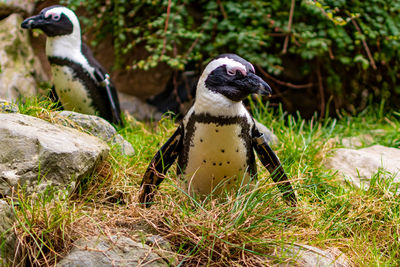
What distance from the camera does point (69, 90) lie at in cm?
355

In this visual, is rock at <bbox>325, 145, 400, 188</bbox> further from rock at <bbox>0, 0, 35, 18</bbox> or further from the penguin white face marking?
rock at <bbox>0, 0, 35, 18</bbox>

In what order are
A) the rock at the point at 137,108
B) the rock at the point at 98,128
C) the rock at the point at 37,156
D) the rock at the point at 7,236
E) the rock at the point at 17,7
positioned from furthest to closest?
1. the rock at the point at 137,108
2. the rock at the point at 17,7
3. the rock at the point at 98,128
4. the rock at the point at 37,156
5. the rock at the point at 7,236

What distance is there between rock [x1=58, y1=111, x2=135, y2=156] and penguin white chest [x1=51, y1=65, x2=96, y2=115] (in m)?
0.65

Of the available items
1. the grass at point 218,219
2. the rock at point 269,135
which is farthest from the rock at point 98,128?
the rock at point 269,135

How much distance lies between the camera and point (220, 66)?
219 centimetres

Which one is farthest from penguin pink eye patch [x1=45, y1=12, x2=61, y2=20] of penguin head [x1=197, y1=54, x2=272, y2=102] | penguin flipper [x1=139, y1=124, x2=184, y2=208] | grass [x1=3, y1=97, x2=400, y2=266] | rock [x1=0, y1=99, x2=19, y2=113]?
penguin head [x1=197, y1=54, x2=272, y2=102]

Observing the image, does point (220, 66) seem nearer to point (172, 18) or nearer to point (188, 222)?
point (188, 222)

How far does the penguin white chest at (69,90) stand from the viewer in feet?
11.6

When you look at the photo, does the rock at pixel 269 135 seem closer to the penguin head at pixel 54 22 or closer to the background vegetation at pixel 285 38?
the background vegetation at pixel 285 38

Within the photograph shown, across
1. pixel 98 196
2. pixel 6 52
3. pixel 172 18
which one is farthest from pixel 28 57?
pixel 98 196

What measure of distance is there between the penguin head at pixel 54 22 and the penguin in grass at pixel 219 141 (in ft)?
5.55

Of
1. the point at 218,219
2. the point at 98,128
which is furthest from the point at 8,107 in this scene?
the point at 218,219

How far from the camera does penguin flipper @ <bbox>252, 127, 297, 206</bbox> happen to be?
2338mm

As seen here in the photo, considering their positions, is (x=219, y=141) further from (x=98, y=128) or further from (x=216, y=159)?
(x=98, y=128)
